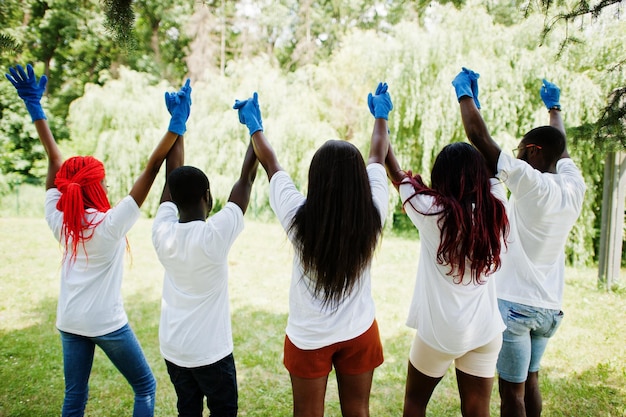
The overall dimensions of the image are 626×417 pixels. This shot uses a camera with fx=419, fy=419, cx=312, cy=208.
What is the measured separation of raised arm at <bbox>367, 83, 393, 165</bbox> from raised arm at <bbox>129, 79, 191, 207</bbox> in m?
0.94

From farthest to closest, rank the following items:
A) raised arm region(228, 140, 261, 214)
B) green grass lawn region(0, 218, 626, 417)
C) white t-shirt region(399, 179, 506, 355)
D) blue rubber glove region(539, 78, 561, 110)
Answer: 1. green grass lawn region(0, 218, 626, 417)
2. blue rubber glove region(539, 78, 561, 110)
3. raised arm region(228, 140, 261, 214)
4. white t-shirt region(399, 179, 506, 355)

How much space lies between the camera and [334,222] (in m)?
1.58

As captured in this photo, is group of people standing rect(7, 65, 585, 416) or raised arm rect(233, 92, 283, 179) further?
raised arm rect(233, 92, 283, 179)

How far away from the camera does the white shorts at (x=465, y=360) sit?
5.79 ft

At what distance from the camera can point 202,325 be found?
175 centimetres

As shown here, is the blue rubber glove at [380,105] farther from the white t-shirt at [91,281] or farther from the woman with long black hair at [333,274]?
the white t-shirt at [91,281]

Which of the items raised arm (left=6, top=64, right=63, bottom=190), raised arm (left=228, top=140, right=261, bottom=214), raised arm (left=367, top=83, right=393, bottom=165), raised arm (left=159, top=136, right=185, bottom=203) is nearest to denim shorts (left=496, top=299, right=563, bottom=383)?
raised arm (left=367, top=83, right=393, bottom=165)

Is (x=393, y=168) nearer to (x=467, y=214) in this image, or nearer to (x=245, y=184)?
(x=467, y=214)

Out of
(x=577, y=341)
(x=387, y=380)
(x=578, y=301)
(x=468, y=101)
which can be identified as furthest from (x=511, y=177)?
(x=578, y=301)

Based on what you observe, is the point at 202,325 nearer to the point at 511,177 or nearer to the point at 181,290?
the point at 181,290

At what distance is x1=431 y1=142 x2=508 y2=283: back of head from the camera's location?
1629 millimetres

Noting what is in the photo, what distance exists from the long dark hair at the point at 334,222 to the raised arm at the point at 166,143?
780 mm

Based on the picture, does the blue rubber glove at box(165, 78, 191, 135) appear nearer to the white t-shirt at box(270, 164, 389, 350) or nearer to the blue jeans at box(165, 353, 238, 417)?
the white t-shirt at box(270, 164, 389, 350)

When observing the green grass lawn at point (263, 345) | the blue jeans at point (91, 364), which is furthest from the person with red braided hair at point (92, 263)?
the green grass lawn at point (263, 345)
